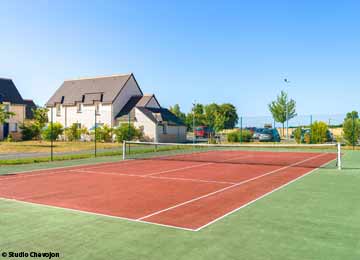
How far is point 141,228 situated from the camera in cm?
596

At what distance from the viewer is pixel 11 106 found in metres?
43.8

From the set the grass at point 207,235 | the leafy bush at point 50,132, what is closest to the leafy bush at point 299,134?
the leafy bush at point 50,132

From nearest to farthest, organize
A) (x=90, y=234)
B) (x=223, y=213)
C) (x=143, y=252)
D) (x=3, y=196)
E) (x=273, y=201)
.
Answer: (x=143, y=252) < (x=90, y=234) < (x=223, y=213) < (x=273, y=201) < (x=3, y=196)

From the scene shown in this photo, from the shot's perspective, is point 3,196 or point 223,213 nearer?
point 223,213

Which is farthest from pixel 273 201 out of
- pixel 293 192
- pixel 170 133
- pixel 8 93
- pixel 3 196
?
pixel 8 93

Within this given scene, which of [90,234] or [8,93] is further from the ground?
[8,93]

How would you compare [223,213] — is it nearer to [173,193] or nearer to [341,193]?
[173,193]

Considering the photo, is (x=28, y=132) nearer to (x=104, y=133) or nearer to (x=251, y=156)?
(x=104, y=133)

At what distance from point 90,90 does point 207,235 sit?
43.8 metres

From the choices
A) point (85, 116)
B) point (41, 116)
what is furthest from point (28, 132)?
point (85, 116)

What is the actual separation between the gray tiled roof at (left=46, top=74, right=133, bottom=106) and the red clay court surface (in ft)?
99.8

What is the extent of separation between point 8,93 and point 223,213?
1788 inches

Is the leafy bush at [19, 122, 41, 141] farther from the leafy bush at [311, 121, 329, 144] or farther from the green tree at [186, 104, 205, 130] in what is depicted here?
the green tree at [186, 104, 205, 130]

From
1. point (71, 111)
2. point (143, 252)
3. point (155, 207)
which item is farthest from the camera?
point (71, 111)
